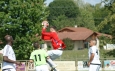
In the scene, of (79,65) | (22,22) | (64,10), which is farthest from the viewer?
(64,10)

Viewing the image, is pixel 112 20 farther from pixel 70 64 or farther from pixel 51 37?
pixel 51 37

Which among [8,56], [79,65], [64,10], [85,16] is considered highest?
[64,10]

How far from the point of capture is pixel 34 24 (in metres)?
43.2

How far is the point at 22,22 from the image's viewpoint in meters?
43.4

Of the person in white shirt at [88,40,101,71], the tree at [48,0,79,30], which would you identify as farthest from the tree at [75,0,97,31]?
→ the person in white shirt at [88,40,101,71]

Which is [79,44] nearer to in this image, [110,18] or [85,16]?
[85,16]

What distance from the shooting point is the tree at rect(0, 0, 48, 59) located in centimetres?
4284

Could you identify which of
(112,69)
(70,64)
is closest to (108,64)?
(112,69)

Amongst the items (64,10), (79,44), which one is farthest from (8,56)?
(64,10)

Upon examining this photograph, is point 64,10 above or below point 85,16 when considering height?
above

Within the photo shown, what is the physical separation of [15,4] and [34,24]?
3.07m

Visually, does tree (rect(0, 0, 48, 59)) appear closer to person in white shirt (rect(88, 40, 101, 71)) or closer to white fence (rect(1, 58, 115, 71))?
white fence (rect(1, 58, 115, 71))

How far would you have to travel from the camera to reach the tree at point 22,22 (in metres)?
42.8

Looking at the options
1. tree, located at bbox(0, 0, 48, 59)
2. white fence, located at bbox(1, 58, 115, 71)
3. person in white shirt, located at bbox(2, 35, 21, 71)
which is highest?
tree, located at bbox(0, 0, 48, 59)
